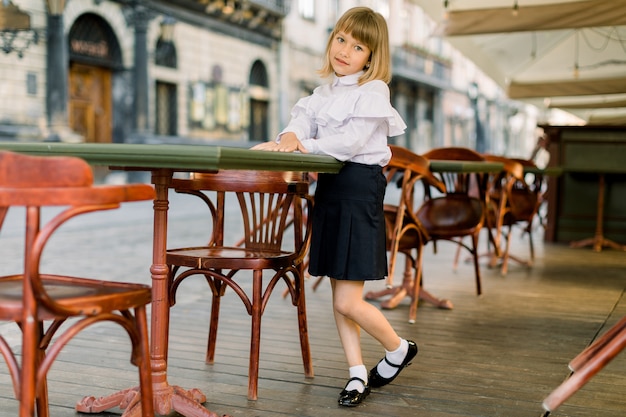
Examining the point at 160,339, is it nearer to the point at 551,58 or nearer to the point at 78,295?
the point at 78,295

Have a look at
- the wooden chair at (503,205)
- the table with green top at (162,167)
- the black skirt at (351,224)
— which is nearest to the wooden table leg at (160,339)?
the table with green top at (162,167)

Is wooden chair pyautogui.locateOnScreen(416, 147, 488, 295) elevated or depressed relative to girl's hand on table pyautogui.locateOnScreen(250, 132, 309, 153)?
depressed

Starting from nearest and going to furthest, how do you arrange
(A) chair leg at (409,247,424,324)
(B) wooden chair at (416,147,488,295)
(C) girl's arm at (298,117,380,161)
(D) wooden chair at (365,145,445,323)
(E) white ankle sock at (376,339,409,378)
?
1. (C) girl's arm at (298,117,380,161)
2. (E) white ankle sock at (376,339,409,378)
3. (D) wooden chair at (365,145,445,323)
4. (A) chair leg at (409,247,424,324)
5. (B) wooden chair at (416,147,488,295)

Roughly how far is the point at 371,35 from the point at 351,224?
624 mm

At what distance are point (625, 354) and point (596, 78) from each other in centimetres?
637

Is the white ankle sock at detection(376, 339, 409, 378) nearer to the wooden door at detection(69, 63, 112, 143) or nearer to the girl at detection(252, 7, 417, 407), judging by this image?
the girl at detection(252, 7, 417, 407)

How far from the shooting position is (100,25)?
15.4 metres

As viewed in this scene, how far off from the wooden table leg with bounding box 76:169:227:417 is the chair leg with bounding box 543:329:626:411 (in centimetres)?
111

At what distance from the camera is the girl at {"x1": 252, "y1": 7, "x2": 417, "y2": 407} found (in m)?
2.63

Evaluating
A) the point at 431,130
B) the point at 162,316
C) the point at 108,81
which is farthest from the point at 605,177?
the point at 431,130

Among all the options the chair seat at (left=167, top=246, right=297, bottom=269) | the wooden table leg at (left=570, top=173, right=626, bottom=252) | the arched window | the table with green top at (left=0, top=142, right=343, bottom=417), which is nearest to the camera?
the table with green top at (left=0, top=142, right=343, bottom=417)

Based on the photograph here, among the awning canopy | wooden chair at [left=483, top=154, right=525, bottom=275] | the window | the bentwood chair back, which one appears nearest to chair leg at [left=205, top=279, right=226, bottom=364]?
wooden chair at [left=483, top=154, right=525, bottom=275]

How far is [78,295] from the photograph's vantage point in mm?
1823

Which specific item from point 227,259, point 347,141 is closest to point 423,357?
point 227,259
